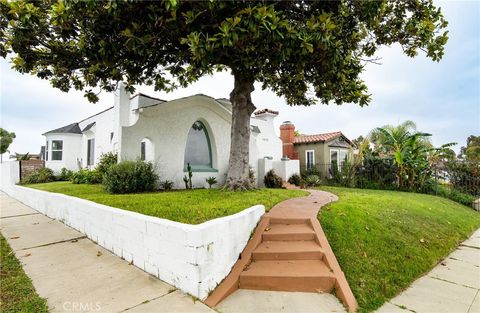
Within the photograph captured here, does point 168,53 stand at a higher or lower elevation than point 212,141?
higher

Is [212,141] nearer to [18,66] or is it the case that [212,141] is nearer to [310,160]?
[18,66]

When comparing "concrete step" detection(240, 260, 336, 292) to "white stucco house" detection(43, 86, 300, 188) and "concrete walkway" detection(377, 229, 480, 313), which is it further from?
"white stucco house" detection(43, 86, 300, 188)

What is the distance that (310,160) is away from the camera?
2156cm

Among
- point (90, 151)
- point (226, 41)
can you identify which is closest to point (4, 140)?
point (90, 151)

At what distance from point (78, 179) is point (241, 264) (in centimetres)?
1266

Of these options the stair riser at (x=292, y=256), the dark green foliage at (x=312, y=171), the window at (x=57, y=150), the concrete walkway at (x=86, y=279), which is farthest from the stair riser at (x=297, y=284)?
the window at (x=57, y=150)

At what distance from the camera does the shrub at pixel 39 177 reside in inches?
637

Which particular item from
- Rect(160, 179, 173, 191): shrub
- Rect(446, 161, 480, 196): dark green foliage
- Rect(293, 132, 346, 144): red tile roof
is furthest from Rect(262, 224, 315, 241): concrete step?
Rect(293, 132, 346, 144): red tile roof

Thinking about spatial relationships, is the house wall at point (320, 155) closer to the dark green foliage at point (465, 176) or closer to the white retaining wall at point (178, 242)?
the dark green foliage at point (465, 176)

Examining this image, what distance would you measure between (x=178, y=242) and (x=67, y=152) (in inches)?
827

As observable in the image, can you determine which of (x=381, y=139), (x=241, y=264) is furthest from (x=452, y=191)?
(x=241, y=264)

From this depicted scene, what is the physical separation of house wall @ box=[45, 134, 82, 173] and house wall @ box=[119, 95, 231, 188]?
13.6 m

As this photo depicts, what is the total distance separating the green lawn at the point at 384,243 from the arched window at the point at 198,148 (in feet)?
23.3

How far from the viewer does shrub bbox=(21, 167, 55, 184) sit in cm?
1619
